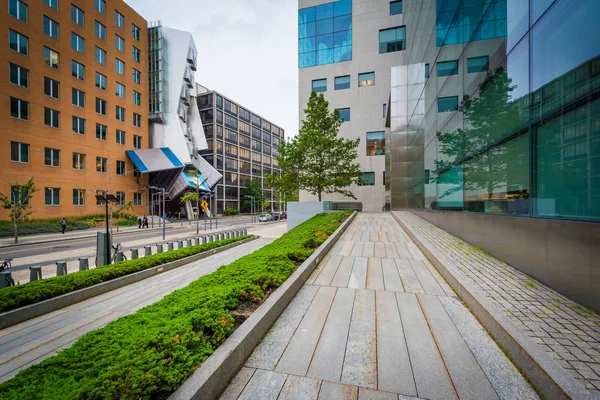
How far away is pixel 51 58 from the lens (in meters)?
31.9

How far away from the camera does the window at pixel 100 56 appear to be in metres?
38.2

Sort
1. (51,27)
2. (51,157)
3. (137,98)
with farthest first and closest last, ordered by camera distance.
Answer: (137,98)
(51,27)
(51,157)

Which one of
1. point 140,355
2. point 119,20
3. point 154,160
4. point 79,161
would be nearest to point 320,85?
point 154,160

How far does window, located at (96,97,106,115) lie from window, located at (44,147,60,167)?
29.4 ft

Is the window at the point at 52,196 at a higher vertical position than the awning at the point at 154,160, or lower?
lower

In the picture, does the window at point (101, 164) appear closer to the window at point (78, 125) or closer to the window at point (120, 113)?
the window at point (78, 125)

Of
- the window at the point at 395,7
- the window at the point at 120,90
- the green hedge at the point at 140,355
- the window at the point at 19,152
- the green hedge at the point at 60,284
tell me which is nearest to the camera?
the green hedge at the point at 140,355

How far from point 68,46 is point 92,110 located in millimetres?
7839

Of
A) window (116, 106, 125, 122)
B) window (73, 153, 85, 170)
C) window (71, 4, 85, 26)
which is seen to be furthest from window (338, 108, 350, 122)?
window (71, 4, 85, 26)

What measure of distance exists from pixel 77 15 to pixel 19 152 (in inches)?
814

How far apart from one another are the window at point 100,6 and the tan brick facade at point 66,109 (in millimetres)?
401

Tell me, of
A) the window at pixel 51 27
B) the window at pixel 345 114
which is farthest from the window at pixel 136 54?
the window at pixel 345 114

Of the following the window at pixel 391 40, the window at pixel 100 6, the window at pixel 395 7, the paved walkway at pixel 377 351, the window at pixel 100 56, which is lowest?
the paved walkway at pixel 377 351

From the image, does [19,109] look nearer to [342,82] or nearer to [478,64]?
[342,82]
